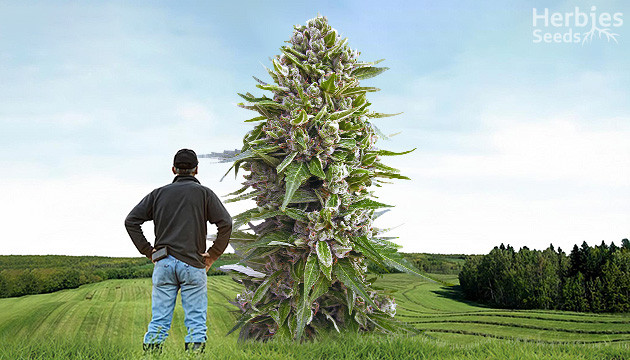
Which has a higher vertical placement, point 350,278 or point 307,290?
point 350,278

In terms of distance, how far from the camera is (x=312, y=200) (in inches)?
190

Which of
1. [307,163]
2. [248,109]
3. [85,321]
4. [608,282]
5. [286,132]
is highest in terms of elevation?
[248,109]

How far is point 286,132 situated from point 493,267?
14578 millimetres

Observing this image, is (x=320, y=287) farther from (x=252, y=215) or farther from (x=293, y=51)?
(x=293, y=51)

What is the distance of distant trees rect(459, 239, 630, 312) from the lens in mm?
15922

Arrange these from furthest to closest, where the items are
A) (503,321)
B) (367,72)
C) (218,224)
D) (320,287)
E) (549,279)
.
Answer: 1. (549,279)
2. (503,321)
3. (367,72)
4. (218,224)
5. (320,287)

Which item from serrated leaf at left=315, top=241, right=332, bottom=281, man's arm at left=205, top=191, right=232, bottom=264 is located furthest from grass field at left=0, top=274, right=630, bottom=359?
man's arm at left=205, top=191, right=232, bottom=264

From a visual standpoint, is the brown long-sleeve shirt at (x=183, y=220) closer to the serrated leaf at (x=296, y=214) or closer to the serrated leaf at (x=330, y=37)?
the serrated leaf at (x=296, y=214)

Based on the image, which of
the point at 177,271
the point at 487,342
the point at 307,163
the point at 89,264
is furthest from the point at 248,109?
the point at 89,264

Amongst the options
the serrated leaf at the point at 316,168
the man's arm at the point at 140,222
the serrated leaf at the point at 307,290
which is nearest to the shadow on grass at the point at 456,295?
the serrated leaf at the point at 307,290

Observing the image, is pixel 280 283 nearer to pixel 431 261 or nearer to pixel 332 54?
pixel 332 54

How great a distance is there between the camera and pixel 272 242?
453 cm

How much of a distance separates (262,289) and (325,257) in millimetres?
1009

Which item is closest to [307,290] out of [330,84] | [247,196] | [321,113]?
[247,196]
